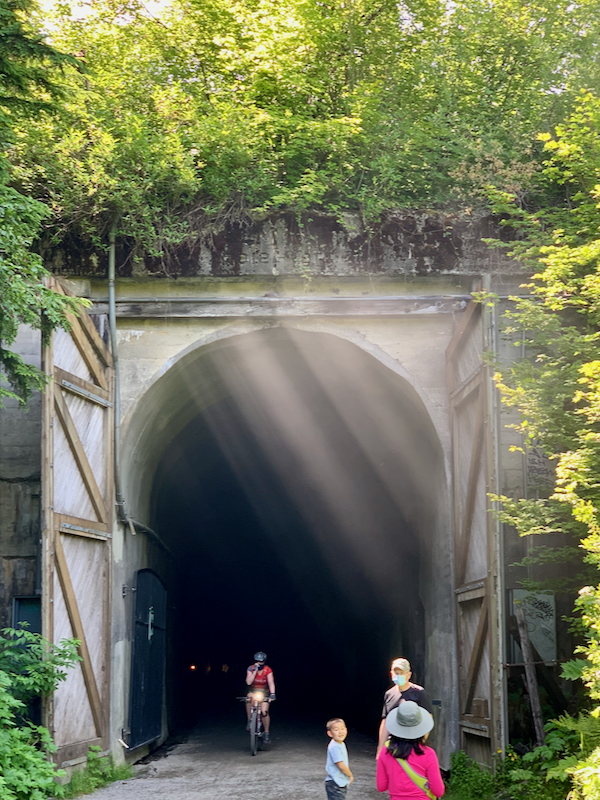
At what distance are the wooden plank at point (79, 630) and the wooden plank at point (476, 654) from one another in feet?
13.7

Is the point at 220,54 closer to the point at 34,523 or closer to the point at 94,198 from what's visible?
the point at 94,198

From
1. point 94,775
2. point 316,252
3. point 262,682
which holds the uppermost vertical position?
point 316,252

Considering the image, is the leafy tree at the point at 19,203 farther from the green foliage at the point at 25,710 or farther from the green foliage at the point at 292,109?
the green foliage at the point at 25,710

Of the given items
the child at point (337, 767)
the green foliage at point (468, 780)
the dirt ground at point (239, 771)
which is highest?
the child at point (337, 767)

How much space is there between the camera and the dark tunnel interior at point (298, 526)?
43.4ft

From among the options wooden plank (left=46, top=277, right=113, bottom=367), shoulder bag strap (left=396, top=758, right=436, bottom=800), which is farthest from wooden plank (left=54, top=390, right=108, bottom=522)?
shoulder bag strap (left=396, top=758, right=436, bottom=800)

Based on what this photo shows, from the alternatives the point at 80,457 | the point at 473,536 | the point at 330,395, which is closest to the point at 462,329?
the point at 473,536

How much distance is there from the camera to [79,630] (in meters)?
9.42

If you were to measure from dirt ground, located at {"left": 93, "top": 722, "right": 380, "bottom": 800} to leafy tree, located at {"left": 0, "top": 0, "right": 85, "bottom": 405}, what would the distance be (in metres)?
4.46

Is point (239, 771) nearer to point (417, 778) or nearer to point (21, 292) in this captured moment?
point (417, 778)

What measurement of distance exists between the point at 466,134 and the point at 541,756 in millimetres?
8379

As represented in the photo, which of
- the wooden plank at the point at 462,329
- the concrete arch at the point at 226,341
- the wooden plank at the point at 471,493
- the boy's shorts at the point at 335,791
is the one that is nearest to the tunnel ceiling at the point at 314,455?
the concrete arch at the point at 226,341

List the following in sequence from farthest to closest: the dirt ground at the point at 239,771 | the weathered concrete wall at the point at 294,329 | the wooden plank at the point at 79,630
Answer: the weathered concrete wall at the point at 294,329, the wooden plank at the point at 79,630, the dirt ground at the point at 239,771

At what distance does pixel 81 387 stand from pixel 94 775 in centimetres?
429
